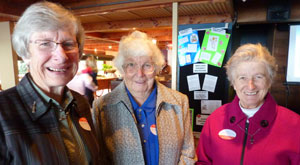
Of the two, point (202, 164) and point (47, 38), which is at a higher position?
point (47, 38)

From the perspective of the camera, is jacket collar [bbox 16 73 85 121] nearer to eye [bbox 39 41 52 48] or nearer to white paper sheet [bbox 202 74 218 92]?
eye [bbox 39 41 52 48]

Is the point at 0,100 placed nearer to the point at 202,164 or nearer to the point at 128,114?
the point at 128,114

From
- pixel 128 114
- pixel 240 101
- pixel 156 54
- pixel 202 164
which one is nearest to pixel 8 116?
pixel 128 114

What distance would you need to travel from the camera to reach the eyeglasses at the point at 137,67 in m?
1.40

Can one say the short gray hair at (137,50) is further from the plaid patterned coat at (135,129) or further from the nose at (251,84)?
the nose at (251,84)

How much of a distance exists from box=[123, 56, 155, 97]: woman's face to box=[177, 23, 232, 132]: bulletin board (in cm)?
178

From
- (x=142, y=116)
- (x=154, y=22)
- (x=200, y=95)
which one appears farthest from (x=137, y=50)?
(x=200, y=95)

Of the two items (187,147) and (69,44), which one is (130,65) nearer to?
(69,44)

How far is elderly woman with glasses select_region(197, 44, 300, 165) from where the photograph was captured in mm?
1181

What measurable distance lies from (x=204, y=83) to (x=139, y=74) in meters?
1.94

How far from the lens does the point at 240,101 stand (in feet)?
4.50

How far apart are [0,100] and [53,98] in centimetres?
22

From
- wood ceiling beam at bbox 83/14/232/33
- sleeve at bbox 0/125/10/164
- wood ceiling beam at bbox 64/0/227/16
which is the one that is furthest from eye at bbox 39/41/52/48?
wood ceiling beam at bbox 83/14/232/33

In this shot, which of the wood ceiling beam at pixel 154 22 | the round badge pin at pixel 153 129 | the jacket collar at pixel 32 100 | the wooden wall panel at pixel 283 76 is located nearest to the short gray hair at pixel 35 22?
the jacket collar at pixel 32 100
